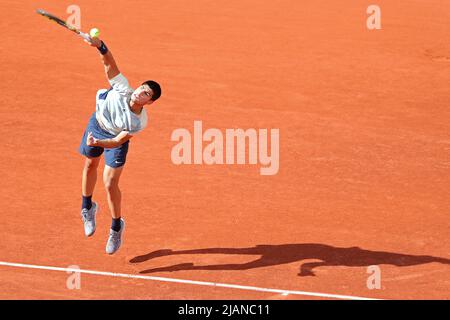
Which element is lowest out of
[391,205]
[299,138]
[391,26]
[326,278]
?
[326,278]

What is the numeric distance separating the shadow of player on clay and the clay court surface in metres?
0.03

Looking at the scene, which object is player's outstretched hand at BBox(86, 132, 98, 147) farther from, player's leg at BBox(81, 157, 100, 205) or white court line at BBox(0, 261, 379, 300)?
white court line at BBox(0, 261, 379, 300)

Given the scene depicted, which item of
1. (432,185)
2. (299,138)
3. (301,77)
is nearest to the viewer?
(432,185)

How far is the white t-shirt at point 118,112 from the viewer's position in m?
11.0

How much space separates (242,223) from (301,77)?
7.05m

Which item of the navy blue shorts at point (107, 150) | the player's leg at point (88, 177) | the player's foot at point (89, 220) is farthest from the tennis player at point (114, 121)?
the player's foot at point (89, 220)

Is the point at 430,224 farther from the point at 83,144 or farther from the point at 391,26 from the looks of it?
the point at 391,26

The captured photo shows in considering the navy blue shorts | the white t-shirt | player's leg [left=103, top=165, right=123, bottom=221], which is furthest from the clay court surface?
the white t-shirt

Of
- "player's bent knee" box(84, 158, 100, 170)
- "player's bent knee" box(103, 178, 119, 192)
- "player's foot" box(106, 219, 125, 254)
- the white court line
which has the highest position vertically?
"player's bent knee" box(84, 158, 100, 170)

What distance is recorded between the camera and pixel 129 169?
47.9 feet

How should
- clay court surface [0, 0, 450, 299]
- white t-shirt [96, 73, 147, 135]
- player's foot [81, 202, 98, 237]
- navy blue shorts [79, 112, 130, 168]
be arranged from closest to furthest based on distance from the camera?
1. white t-shirt [96, 73, 147, 135]
2. navy blue shorts [79, 112, 130, 168]
3. clay court surface [0, 0, 450, 299]
4. player's foot [81, 202, 98, 237]

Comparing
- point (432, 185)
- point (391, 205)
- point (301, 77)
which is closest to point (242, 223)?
point (391, 205)

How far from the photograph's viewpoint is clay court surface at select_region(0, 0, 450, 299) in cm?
1144

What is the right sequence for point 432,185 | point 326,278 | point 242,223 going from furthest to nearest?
point 432,185 < point 242,223 < point 326,278
